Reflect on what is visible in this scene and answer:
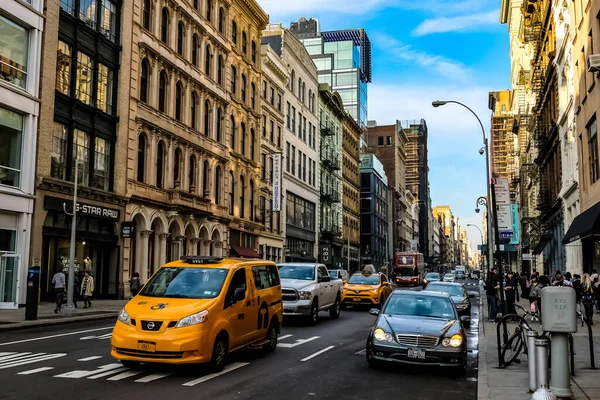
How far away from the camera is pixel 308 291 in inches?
783

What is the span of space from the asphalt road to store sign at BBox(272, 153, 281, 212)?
38.3 m

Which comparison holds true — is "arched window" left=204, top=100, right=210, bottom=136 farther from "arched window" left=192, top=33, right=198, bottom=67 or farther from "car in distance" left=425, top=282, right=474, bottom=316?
"car in distance" left=425, top=282, right=474, bottom=316

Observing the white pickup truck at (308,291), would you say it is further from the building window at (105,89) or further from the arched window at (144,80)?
the arched window at (144,80)

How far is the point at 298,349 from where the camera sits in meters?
14.4

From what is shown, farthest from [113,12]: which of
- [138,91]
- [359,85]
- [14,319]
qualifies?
[359,85]

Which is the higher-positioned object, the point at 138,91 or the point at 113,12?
the point at 113,12

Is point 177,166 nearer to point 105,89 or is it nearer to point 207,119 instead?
point 207,119

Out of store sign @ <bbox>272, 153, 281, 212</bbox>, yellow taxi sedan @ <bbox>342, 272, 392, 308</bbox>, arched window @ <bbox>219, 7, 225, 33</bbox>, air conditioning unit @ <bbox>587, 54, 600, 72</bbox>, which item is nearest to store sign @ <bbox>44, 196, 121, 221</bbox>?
yellow taxi sedan @ <bbox>342, 272, 392, 308</bbox>

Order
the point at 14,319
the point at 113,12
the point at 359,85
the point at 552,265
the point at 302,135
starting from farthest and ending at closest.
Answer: the point at 359,85
the point at 302,135
the point at 552,265
the point at 113,12
the point at 14,319

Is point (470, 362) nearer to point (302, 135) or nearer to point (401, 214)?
point (302, 135)

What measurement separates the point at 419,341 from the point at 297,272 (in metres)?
10.4

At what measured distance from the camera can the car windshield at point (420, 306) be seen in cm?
1292

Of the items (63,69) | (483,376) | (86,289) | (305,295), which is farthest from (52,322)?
(483,376)

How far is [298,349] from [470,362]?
12.6 feet
